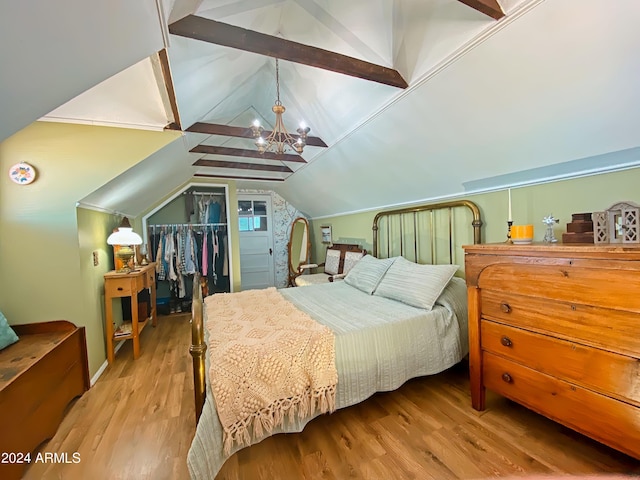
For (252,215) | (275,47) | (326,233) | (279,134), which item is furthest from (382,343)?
(252,215)

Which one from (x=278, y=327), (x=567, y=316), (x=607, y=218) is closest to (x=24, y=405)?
(x=278, y=327)

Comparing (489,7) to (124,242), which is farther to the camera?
(124,242)

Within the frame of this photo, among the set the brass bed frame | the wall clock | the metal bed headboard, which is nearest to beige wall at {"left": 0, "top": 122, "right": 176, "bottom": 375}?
the wall clock

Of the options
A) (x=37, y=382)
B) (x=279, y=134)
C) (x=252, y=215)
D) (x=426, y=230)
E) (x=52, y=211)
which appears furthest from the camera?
(x=252, y=215)

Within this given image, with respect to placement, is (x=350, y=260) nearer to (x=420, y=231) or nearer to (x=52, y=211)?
(x=420, y=231)

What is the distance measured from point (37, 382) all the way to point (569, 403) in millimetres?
3014

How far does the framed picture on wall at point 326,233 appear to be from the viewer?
16.9 feet

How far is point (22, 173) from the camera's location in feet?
6.61

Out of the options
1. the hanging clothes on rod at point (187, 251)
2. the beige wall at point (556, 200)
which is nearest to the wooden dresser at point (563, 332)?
the beige wall at point (556, 200)

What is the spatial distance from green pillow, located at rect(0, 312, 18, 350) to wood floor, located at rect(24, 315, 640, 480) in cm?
65

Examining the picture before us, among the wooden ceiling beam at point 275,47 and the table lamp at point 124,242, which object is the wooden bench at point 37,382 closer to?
the table lamp at point 124,242

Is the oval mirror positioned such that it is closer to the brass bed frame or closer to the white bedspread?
the brass bed frame

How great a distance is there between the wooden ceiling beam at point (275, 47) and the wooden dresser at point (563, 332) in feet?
4.36

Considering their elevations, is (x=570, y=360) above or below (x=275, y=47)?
below
